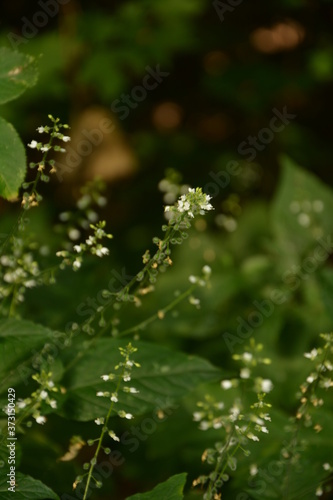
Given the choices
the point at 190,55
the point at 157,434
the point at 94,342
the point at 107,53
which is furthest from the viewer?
the point at 190,55

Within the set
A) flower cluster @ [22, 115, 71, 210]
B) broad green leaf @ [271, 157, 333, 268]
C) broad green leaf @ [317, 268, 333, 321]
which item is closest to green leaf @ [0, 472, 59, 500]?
flower cluster @ [22, 115, 71, 210]

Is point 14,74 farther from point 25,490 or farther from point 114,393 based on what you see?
point 25,490

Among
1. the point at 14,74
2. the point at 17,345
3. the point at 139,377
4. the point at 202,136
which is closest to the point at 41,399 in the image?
the point at 17,345

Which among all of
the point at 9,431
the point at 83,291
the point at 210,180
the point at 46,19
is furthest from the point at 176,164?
the point at 9,431

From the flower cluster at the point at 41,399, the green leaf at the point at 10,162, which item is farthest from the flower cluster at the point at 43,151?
the flower cluster at the point at 41,399

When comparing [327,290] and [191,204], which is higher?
[191,204]

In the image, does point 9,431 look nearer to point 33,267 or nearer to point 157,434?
point 33,267
